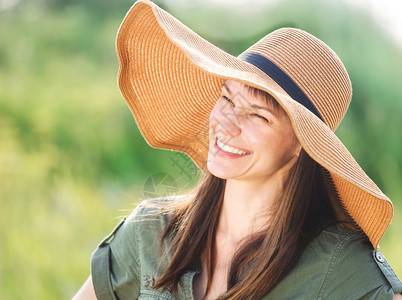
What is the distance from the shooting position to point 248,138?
1327mm

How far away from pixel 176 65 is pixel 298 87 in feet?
1.27

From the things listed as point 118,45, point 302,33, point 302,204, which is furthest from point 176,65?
point 302,204

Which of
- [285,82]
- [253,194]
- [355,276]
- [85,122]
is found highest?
[285,82]

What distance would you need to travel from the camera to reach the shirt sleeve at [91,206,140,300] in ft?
5.08

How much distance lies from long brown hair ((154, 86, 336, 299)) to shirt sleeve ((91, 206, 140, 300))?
102 mm

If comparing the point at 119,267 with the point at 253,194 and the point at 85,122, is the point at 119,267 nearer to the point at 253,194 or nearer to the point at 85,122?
the point at 253,194

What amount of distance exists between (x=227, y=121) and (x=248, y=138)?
0.23 feet

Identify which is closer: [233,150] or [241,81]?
[241,81]

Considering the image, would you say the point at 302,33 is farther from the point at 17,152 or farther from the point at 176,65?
the point at 17,152

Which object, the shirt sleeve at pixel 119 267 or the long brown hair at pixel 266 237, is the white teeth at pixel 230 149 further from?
the shirt sleeve at pixel 119 267

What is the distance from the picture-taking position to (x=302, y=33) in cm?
138

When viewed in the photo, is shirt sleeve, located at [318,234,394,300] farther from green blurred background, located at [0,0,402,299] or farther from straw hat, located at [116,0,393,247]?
green blurred background, located at [0,0,402,299]

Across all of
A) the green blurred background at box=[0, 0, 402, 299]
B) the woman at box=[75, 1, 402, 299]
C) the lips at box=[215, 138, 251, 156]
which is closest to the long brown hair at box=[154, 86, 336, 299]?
the woman at box=[75, 1, 402, 299]

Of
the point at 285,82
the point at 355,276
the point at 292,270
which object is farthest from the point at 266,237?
the point at 285,82
